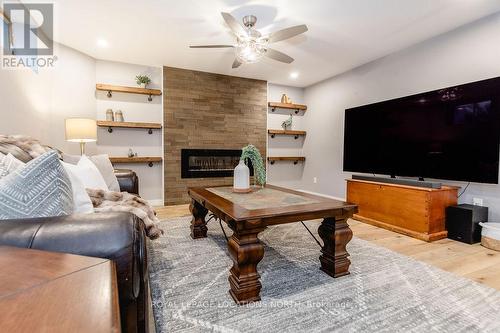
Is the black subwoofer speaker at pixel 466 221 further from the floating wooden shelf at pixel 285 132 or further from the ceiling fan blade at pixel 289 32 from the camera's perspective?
the floating wooden shelf at pixel 285 132

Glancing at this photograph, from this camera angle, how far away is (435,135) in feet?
9.41

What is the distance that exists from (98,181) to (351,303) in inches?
79.5

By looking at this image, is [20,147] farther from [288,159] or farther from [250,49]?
[288,159]

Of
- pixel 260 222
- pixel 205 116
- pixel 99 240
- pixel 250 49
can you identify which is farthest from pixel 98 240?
pixel 205 116

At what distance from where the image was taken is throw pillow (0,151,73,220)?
0.92 meters

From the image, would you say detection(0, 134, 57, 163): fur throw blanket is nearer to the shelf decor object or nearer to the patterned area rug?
the patterned area rug

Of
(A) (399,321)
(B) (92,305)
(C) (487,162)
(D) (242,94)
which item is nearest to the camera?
(B) (92,305)

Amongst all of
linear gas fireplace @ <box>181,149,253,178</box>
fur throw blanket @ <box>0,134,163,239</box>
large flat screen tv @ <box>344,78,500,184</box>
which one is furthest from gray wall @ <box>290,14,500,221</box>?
fur throw blanket @ <box>0,134,163,239</box>

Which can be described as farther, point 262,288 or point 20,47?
point 20,47

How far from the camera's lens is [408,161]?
3.11m

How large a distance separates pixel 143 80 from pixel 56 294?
426cm

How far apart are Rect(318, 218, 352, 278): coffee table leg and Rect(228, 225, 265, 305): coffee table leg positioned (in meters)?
0.59

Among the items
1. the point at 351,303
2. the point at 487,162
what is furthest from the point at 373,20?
the point at 351,303

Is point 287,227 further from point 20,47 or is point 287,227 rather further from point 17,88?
point 20,47
